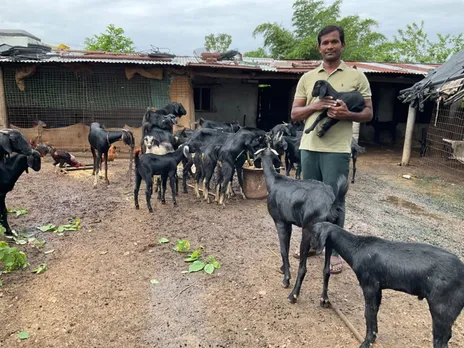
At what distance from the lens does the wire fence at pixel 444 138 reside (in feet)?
34.5

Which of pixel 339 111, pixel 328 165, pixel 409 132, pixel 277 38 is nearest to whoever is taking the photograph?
pixel 339 111

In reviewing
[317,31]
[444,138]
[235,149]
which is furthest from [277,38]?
[235,149]

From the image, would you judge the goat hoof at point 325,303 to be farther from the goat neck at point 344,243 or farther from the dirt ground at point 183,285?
the goat neck at point 344,243

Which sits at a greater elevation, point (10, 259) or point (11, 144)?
point (11, 144)

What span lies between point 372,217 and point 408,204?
1438 mm

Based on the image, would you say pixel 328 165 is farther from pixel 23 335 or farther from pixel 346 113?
pixel 23 335

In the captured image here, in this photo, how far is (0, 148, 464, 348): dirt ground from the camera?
116 inches

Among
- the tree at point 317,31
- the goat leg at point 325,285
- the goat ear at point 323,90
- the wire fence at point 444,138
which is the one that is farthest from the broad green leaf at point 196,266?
the tree at point 317,31

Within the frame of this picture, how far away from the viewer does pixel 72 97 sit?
36.6 feet

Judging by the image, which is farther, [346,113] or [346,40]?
[346,40]

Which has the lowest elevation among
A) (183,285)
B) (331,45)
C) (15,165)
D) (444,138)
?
(183,285)

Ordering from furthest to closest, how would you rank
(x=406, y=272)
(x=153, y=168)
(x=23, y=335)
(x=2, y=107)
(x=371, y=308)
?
(x=2, y=107) → (x=153, y=168) → (x=23, y=335) → (x=371, y=308) → (x=406, y=272)

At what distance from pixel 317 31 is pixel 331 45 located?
28.0m

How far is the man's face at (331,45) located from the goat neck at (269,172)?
1239 millimetres
